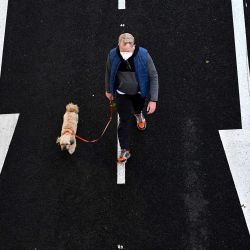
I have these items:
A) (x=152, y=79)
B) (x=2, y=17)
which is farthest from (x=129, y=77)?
(x=2, y=17)

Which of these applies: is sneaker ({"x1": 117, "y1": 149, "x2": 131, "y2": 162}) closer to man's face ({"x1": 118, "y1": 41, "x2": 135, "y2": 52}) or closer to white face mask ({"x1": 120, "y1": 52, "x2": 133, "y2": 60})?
white face mask ({"x1": 120, "y1": 52, "x2": 133, "y2": 60})

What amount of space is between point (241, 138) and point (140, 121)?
1654mm

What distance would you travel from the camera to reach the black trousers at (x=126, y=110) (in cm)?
570

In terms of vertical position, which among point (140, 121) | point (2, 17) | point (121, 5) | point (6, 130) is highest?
point (121, 5)

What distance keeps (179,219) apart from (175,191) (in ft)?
1.41

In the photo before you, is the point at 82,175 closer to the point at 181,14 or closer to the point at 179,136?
the point at 179,136

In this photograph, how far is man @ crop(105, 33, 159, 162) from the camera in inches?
199

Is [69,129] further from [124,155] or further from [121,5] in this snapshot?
[121,5]

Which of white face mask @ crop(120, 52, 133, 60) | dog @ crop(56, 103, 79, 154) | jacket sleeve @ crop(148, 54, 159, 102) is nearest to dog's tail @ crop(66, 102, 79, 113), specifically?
dog @ crop(56, 103, 79, 154)

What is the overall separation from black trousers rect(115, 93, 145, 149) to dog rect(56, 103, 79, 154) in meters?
0.79

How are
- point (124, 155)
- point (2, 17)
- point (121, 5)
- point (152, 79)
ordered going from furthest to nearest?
1. point (2, 17)
2. point (121, 5)
3. point (124, 155)
4. point (152, 79)

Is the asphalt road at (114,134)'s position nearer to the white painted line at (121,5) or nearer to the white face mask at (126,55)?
the white painted line at (121,5)

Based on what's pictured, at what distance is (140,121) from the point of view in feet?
21.5

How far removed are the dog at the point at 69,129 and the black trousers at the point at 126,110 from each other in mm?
787
